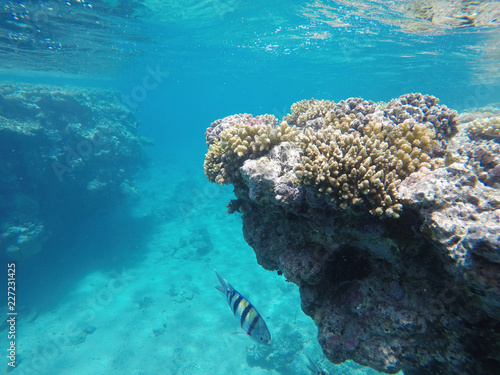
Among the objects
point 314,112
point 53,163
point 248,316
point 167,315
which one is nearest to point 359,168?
point 314,112

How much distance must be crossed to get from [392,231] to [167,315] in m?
13.4

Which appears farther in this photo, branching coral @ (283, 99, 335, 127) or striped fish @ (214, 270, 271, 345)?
branching coral @ (283, 99, 335, 127)

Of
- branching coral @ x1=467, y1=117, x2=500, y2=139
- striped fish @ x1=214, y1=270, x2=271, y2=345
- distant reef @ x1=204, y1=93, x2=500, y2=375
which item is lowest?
striped fish @ x1=214, y1=270, x2=271, y2=345

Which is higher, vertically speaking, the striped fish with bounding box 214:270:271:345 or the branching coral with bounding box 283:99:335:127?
the branching coral with bounding box 283:99:335:127

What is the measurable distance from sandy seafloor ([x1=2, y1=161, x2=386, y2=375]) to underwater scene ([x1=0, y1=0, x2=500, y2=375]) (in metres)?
0.10

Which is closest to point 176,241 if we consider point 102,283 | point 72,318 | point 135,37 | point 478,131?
point 102,283

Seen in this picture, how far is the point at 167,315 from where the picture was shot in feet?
42.4

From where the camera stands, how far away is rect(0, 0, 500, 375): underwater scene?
2.89 m

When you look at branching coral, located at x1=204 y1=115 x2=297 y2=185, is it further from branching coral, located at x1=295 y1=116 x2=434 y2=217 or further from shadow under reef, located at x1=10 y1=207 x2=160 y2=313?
shadow under reef, located at x1=10 y1=207 x2=160 y2=313

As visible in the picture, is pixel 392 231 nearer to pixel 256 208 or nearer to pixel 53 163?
pixel 256 208

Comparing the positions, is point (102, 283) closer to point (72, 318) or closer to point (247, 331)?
point (72, 318)

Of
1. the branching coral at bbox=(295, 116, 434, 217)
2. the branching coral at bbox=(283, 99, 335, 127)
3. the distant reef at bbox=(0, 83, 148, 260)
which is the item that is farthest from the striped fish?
the distant reef at bbox=(0, 83, 148, 260)

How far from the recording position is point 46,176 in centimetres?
1623

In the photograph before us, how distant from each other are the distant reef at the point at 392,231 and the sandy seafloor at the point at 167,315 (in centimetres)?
866
